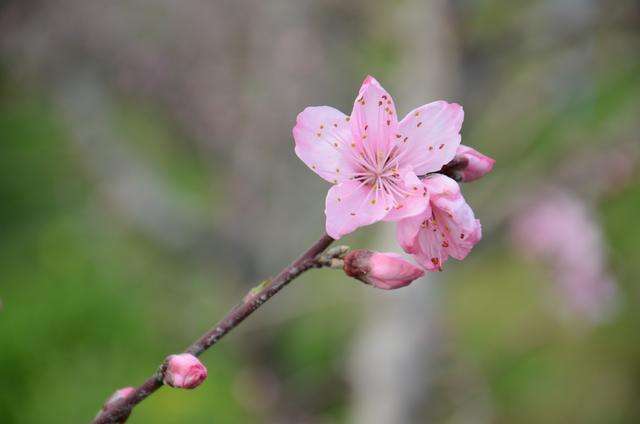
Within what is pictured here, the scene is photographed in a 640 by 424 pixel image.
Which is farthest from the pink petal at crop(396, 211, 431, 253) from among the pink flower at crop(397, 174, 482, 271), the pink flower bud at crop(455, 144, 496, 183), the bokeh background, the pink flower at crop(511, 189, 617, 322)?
the pink flower at crop(511, 189, 617, 322)

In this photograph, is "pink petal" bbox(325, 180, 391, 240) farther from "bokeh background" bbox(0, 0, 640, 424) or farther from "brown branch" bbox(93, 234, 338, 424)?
A: "bokeh background" bbox(0, 0, 640, 424)

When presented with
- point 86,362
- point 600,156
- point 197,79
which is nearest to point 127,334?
point 86,362

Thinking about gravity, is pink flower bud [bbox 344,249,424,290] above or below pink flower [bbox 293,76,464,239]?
below

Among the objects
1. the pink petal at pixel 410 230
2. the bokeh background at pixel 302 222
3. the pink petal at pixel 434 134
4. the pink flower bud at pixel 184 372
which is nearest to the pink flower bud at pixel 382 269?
the pink petal at pixel 410 230

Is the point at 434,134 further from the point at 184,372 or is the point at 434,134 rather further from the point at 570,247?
the point at 570,247

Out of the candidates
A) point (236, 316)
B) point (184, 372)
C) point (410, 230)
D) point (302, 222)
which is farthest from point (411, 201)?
point (302, 222)

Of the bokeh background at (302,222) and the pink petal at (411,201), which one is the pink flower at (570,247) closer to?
the bokeh background at (302,222)
